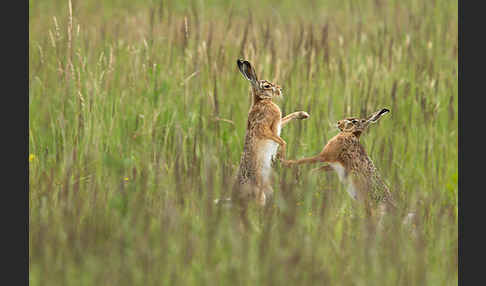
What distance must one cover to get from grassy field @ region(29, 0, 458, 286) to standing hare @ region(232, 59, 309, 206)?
16 cm

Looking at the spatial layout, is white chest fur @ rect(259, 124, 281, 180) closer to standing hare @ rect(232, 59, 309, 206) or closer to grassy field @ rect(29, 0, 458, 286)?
standing hare @ rect(232, 59, 309, 206)

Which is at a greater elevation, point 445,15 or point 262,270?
point 445,15

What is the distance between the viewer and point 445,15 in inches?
400

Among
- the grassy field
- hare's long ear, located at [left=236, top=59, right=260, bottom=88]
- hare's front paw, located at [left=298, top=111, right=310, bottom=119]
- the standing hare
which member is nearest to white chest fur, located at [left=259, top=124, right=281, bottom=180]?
the standing hare

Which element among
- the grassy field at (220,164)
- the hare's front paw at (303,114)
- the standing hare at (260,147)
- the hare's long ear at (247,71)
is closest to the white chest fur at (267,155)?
the standing hare at (260,147)

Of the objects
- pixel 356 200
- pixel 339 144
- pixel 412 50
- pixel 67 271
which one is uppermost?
pixel 412 50

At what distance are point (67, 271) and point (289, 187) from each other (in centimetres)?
156

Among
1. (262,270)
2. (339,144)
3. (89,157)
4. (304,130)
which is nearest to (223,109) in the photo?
(304,130)

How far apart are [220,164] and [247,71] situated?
133cm

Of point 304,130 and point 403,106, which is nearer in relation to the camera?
point 304,130

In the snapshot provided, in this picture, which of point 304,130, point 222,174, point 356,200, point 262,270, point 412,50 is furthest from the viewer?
point 412,50

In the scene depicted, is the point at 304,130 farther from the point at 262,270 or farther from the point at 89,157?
the point at 262,270

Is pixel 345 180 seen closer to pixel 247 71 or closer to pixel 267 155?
pixel 267 155

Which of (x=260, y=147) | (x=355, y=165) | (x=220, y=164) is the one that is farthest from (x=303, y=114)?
(x=220, y=164)
